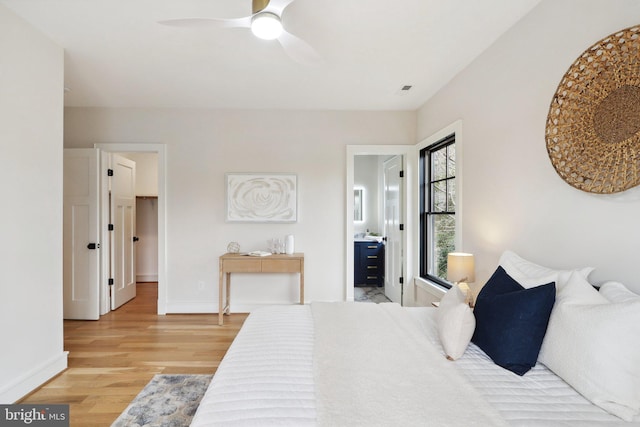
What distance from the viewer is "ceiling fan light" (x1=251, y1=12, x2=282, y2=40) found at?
163 cm

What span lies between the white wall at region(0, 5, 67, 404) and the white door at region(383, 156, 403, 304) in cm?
354

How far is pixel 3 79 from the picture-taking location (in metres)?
1.93

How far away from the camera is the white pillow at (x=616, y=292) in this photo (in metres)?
1.23

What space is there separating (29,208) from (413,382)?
266cm

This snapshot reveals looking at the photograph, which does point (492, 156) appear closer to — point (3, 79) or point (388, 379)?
point (388, 379)

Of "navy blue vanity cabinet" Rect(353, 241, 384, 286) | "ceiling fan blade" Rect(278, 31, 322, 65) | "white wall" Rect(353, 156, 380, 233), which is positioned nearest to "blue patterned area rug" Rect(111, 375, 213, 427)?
"ceiling fan blade" Rect(278, 31, 322, 65)

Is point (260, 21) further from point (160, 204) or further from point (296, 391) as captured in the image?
point (160, 204)

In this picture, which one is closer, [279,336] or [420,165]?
[279,336]

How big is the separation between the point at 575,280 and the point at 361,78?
2.40 m

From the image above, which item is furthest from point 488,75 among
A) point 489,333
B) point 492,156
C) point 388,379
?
point 388,379

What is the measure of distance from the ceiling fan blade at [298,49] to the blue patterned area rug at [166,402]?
2.37m

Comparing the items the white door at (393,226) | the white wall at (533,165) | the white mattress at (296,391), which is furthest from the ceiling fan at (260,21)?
the white door at (393,226)

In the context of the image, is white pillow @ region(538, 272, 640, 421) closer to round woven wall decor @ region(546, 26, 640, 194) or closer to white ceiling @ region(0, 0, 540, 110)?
round woven wall decor @ region(546, 26, 640, 194)

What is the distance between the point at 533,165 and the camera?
196 centimetres
